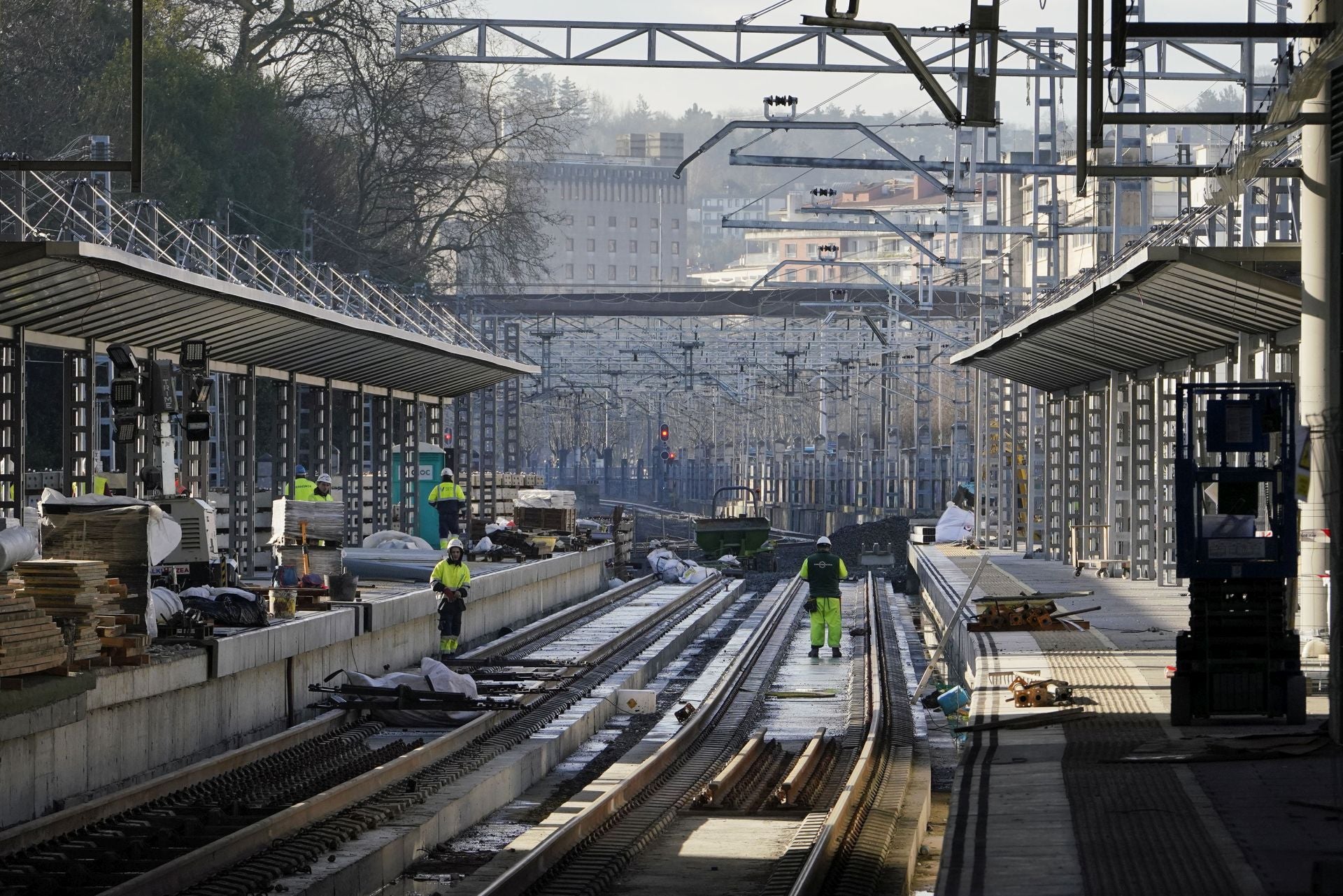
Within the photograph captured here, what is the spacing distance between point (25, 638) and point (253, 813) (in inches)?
75.9

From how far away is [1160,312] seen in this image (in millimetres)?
22844

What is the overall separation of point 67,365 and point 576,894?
41.4 feet

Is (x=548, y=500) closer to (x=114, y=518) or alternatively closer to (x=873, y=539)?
(x=873, y=539)

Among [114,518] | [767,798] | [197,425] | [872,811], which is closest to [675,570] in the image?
[197,425]

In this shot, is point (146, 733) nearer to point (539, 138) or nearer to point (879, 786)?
point (879, 786)

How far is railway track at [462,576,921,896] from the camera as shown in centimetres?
1184

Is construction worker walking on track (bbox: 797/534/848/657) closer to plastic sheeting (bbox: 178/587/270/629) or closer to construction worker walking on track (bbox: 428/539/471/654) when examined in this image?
construction worker walking on track (bbox: 428/539/471/654)

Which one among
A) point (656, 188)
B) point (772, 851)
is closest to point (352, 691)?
point (772, 851)

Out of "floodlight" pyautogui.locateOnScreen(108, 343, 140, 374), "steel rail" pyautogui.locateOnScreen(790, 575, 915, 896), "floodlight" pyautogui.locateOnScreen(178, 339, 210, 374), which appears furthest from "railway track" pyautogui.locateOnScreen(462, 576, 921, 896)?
"floodlight" pyautogui.locateOnScreen(178, 339, 210, 374)

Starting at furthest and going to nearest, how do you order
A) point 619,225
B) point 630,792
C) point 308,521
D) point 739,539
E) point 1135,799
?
1. point 619,225
2. point 739,539
3. point 308,521
4. point 630,792
5. point 1135,799

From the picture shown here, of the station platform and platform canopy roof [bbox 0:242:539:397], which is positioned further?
platform canopy roof [bbox 0:242:539:397]

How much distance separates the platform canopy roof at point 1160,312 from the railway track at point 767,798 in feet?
16.6

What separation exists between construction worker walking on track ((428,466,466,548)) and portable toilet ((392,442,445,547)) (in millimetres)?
2169

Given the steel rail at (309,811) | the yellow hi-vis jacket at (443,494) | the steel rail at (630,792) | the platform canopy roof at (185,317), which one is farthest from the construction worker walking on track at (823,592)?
the yellow hi-vis jacket at (443,494)
